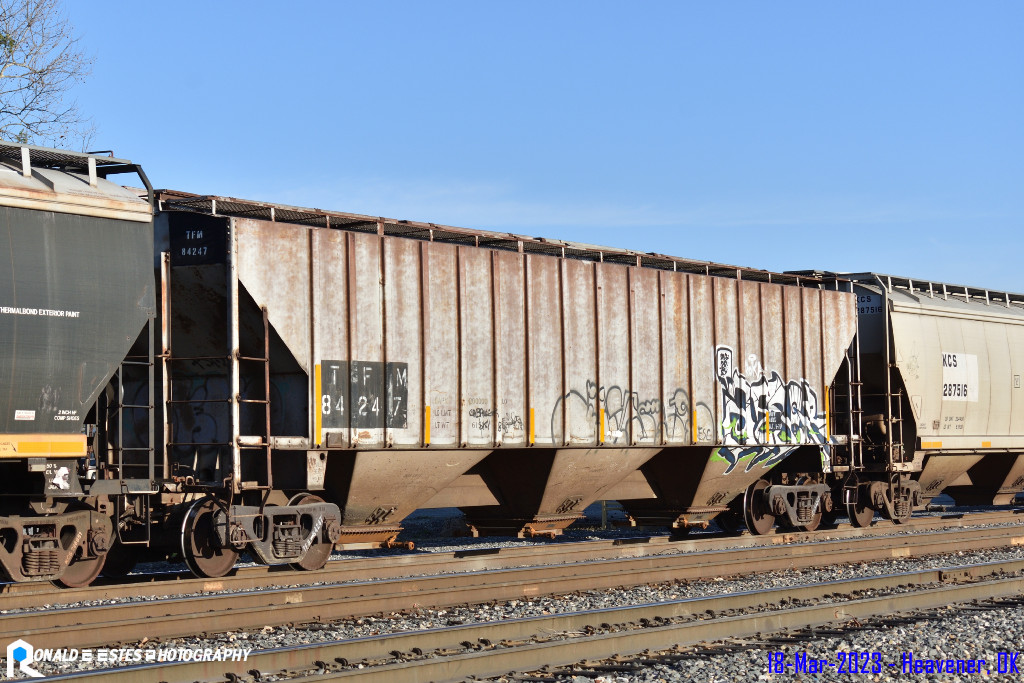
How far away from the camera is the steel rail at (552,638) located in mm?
7511

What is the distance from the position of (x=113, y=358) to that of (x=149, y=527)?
1.87 metres

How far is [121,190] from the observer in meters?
11.7

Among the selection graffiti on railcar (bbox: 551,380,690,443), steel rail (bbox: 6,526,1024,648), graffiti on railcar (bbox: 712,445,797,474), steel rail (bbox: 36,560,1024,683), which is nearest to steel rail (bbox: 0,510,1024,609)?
steel rail (bbox: 6,526,1024,648)

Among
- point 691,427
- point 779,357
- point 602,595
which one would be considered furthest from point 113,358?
point 779,357

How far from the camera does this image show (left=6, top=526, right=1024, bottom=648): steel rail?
9070 mm

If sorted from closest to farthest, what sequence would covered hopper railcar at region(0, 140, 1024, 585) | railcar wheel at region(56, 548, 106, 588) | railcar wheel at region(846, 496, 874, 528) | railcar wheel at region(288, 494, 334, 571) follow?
covered hopper railcar at region(0, 140, 1024, 585), railcar wheel at region(56, 548, 106, 588), railcar wheel at region(288, 494, 334, 571), railcar wheel at region(846, 496, 874, 528)

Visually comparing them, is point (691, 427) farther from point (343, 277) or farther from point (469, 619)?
point (469, 619)

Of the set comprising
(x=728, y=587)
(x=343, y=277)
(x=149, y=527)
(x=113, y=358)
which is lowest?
(x=728, y=587)

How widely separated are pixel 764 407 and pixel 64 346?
11490mm

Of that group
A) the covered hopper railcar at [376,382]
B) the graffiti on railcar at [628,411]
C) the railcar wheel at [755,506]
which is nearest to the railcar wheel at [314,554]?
the covered hopper railcar at [376,382]

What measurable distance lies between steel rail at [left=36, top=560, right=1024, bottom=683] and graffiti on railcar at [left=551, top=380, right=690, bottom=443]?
473cm

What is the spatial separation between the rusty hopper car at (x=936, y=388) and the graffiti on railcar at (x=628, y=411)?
5.49 meters

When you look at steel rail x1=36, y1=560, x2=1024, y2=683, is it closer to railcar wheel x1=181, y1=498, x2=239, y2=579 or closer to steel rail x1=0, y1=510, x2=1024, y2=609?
steel rail x1=0, y1=510, x2=1024, y2=609

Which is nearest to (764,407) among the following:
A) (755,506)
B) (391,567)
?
(755,506)
